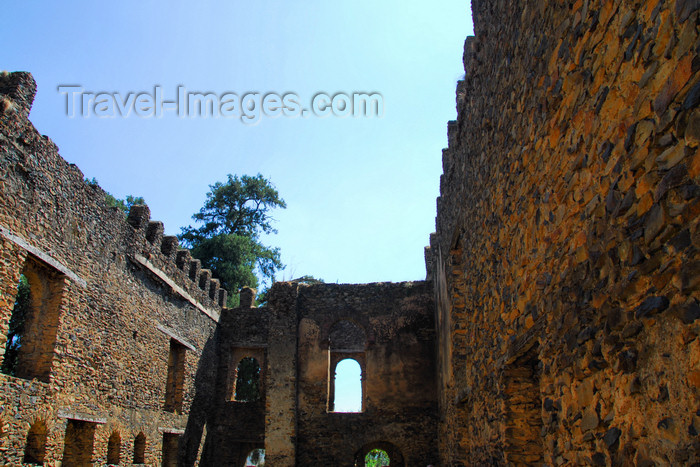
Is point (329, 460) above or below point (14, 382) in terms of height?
below

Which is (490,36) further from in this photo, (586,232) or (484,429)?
(484,429)

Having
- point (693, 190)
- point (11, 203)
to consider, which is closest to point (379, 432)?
point (11, 203)

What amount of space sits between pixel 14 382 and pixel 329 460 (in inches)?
335

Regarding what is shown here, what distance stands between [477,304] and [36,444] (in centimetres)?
801

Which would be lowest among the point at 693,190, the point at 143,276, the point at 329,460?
the point at 329,460

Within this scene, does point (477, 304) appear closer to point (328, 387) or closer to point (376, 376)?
point (376, 376)

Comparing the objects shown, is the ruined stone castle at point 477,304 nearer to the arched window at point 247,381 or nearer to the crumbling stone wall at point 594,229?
the crumbling stone wall at point 594,229

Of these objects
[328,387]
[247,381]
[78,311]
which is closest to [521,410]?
[78,311]

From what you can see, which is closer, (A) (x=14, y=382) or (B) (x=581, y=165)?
(B) (x=581, y=165)

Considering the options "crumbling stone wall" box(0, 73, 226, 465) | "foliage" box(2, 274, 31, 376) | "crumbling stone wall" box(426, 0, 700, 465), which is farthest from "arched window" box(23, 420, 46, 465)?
"foliage" box(2, 274, 31, 376)

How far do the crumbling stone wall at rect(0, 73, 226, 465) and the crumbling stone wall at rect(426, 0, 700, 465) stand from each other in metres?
7.75

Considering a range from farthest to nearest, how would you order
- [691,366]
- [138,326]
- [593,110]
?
[138,326]
[593,110]
[691,366]

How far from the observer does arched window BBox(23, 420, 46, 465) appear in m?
9.49

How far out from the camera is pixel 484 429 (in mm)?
6348
